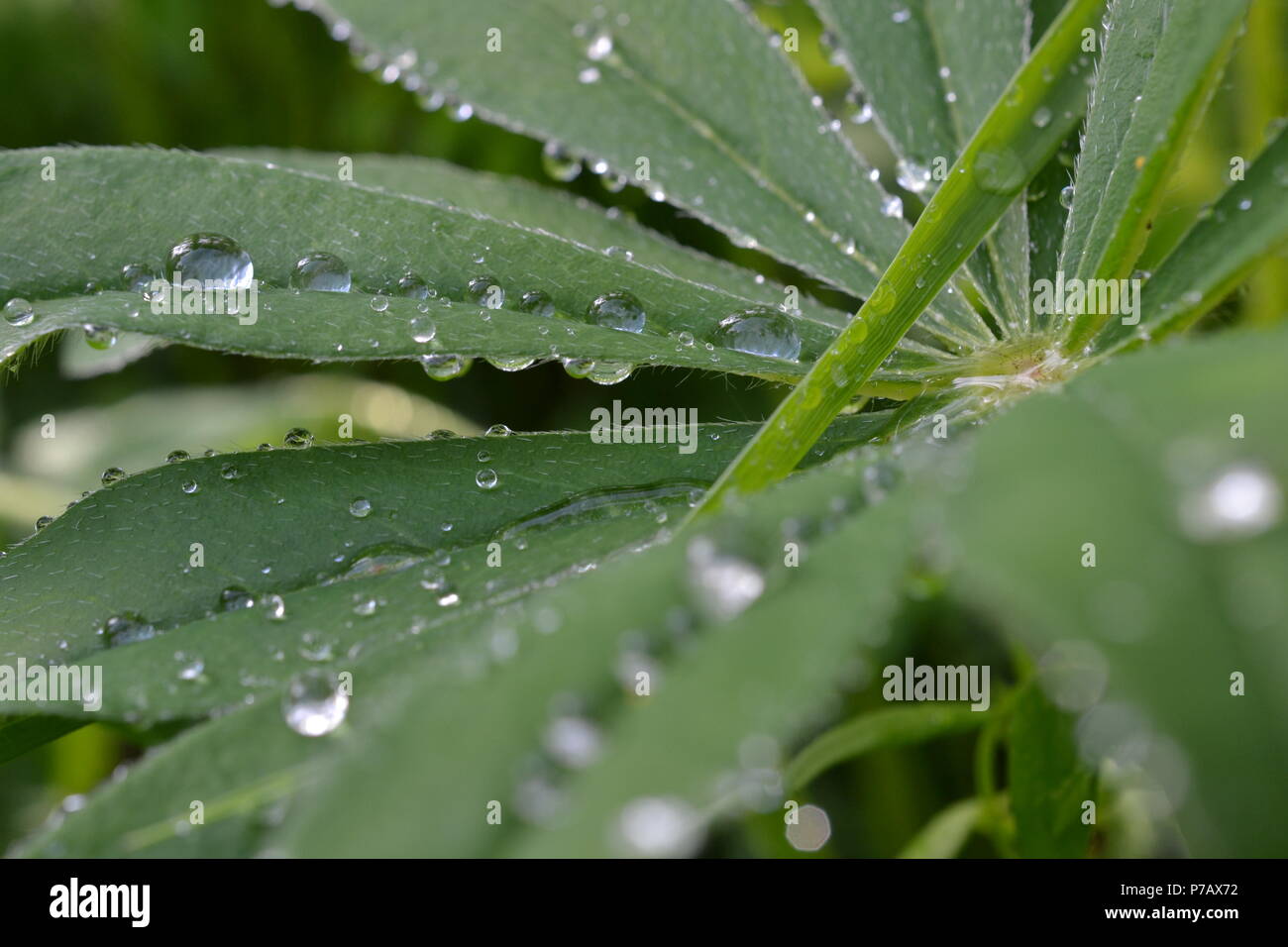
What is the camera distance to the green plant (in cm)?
45

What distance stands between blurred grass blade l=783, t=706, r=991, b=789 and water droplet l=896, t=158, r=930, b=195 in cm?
61

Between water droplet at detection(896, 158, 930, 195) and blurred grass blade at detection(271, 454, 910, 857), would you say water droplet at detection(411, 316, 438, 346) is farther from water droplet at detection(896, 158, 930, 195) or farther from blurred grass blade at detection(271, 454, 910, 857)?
water droplet at detection(896, 158, 930, 195)

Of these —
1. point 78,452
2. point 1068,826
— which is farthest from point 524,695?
point 78,452

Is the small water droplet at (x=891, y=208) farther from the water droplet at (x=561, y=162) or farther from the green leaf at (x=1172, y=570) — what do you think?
the green leaf at (x=1172, y=570)

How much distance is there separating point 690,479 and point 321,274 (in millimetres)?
413

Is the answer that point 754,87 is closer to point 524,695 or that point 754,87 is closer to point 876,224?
point 876,224

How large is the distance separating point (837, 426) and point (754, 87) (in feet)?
1.85

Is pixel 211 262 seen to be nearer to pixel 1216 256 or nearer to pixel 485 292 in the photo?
pixel 485 292

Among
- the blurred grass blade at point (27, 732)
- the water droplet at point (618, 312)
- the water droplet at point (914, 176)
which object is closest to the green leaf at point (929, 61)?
the water droplet at point (914, 176)

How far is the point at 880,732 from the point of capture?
1.25 metres

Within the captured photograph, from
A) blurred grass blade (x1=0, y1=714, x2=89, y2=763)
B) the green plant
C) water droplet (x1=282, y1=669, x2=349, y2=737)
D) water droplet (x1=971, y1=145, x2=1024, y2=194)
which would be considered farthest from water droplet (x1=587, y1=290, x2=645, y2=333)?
blurred grass blade (x1=0, y1=714, x2=89, y2=763)

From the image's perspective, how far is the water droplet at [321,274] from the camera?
3.48 ft

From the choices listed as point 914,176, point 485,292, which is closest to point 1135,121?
point 914,176

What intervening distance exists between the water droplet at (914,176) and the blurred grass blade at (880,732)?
61cm
